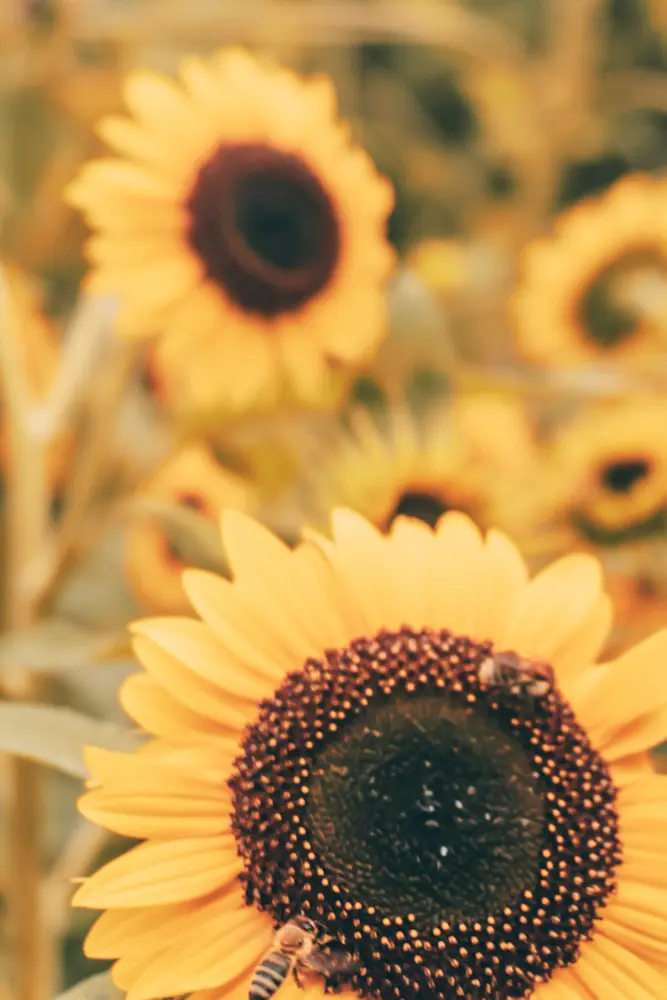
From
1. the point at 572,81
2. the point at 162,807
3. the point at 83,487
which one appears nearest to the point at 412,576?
the point at 162,807

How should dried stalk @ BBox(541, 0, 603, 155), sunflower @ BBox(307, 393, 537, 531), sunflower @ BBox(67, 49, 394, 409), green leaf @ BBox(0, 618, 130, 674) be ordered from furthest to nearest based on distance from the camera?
dried stalk @ BBox(541, 0, 603, 155), sunflower @ BBox(307, 393, 537, 531), sunflower @ BBox(67, 49, 394, 409), green leaf @ BBox(0, 618, 130, 674)

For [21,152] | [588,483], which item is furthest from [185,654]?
[21,152]

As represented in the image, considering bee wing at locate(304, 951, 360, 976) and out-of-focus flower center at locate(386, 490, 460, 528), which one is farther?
out-of-focus flower center at locate(386, 490, 460, 528)

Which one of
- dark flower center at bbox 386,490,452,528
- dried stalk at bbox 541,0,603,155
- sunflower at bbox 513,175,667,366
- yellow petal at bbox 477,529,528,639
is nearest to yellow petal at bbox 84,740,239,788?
yellow petal at bbox 477,529,528,639

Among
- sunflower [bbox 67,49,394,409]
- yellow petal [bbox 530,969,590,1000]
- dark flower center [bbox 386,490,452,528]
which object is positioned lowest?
yellow petal [bbox 530,969,590,1000]

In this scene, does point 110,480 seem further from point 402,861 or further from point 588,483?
point 402,861

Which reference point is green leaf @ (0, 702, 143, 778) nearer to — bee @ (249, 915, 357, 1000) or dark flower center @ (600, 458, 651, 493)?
bee @ (249, 915, 357, 1000)
